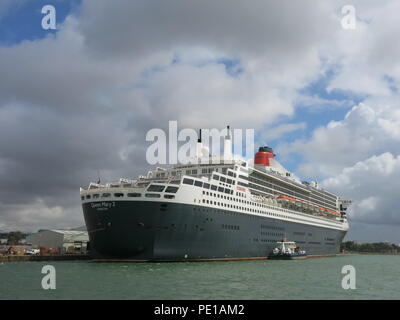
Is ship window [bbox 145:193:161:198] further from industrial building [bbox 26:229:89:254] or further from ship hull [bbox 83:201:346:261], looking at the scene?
industrial building [bbox 26:229:89:254]

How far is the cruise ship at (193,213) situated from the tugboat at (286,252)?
38.4 inches

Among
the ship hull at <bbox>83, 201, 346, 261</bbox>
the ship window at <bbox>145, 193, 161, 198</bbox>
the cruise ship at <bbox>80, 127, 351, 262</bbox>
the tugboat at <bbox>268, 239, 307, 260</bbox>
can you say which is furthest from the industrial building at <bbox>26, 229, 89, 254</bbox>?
the ship window at <bbox>145, 193, 161, 198</bbox>

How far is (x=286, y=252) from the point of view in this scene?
59.9 metres

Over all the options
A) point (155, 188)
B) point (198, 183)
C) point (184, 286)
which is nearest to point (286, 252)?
point (198, 183)

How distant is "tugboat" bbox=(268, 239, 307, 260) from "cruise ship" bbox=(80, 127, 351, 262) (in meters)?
0.98

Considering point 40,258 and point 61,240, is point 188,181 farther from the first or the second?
point 61,240

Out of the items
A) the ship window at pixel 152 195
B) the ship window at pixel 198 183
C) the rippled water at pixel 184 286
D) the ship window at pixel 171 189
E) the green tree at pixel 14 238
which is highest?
the ship window at pixel 198 183

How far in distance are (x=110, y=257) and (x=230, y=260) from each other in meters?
14.3

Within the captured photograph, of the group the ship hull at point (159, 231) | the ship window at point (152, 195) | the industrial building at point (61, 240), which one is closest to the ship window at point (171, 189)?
the ship window at point (152, 195)

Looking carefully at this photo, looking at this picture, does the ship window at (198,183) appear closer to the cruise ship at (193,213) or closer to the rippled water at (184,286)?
the cruise ship at (193,213)

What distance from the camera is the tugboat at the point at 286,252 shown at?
58.7 metres

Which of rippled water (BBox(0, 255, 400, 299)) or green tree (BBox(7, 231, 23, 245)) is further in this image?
green tree (BBox(7, 231, 23, 245))

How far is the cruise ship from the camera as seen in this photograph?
4188cm
